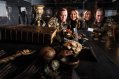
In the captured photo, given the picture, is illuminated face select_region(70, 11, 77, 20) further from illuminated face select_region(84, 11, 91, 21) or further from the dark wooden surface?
illuminated face select_region(84, 11, 91, 21)

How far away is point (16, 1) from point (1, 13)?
1448mm

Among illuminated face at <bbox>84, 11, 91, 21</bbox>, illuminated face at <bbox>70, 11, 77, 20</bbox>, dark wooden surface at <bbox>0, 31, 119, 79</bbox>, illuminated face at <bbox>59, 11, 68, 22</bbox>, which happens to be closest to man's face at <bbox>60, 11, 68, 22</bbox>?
illuminated face at <bbox>59, 11, 68, 22</bbox>

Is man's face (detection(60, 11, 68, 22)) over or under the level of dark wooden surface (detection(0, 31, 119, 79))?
over

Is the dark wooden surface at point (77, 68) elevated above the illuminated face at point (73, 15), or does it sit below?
below

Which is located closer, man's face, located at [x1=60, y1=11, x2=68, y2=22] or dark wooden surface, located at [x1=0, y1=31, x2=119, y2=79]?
dark wooden surface, located at [x1=0, y1=31, x2=119, y2=79]

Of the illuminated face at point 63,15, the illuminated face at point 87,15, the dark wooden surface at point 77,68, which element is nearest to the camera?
the dark wooden surface at point 77,68

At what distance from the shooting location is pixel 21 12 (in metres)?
6.91

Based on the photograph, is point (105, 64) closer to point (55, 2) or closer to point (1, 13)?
point (1, 13)

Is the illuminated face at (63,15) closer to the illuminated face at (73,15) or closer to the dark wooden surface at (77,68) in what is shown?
the illuminated face at (73,15)

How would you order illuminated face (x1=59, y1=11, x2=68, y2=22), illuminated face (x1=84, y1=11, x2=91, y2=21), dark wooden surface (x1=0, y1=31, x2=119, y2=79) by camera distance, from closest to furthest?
dark wooden surface (x1=0, y1=31, x2=119, y2=79) → illuminated face (x1=59, y1=11, x2=68, y2=22) → illuminated face (x1=84, y1=11, x2=91, y2=21)

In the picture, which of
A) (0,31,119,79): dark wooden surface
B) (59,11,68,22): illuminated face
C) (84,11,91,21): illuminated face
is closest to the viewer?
(0,31,119,79): dark wooden surface

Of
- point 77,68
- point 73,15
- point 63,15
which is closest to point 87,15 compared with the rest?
point 73,15

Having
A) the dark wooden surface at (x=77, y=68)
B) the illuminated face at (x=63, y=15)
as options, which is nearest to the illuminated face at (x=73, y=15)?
the illuminated face at (x=63, y=15)

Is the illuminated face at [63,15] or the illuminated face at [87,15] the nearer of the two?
the illuminated face at [63,15]
